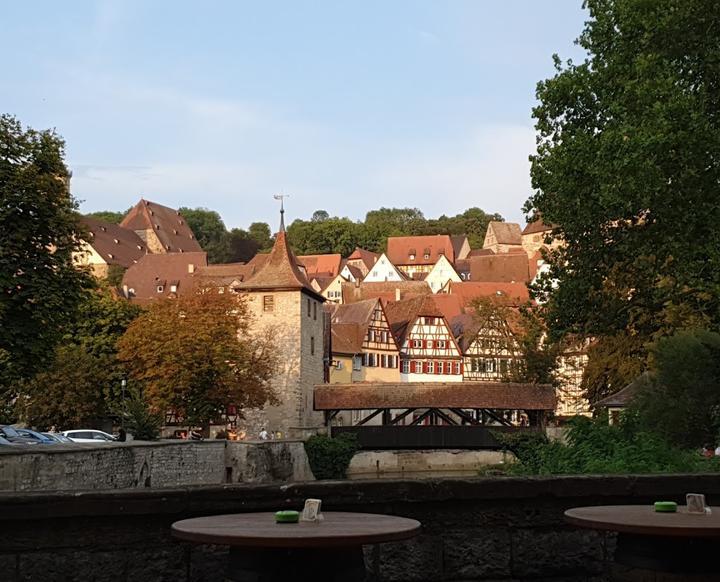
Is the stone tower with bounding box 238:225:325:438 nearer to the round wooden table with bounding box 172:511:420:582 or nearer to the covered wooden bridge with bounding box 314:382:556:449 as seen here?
the covered wooden bridge with bounding box 314:382:556:449

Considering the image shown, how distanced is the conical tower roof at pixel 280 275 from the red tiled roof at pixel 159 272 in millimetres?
44470

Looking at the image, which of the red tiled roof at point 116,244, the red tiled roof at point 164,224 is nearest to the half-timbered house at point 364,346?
the red tiled roof at point 116,244

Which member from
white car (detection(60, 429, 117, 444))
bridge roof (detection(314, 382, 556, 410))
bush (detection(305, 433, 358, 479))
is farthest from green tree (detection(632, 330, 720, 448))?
bridge roof (detection(314, 382, 556, 410))

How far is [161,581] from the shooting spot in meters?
5.97

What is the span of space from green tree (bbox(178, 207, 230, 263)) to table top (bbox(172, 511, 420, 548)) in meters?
136

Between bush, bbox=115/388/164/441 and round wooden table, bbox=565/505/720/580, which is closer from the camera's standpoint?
round wooden table, bbox=565/505/720/580

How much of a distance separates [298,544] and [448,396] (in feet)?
143

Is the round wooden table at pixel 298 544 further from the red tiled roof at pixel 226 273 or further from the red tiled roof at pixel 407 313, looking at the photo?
the red tiled roof at pixel 226 273

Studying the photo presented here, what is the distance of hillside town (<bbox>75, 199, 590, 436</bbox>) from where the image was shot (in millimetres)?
51594

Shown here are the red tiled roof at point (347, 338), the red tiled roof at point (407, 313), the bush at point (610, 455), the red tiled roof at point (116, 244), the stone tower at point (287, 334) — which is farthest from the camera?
the red tiled roof at point (116, 244)

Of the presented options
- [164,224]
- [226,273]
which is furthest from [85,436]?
[164,224]

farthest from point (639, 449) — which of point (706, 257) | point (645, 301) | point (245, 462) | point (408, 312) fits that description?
point (408, 312)

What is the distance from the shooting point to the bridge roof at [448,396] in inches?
1860

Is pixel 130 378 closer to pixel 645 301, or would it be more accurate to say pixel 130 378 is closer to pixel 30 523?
pixel 645 301
